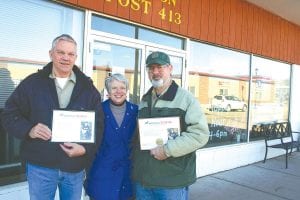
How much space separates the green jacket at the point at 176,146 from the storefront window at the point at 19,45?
1.72 m

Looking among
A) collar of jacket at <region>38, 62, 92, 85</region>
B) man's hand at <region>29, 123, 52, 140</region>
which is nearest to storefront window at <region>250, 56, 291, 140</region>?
collar of jacket at <region>38, 62, 92, 85</region>

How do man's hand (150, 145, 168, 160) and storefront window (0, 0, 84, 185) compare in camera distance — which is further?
storefront window (0, 0, 84, 185)

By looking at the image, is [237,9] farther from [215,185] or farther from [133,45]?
[215,185]

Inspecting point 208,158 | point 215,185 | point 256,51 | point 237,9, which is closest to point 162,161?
point 215,185

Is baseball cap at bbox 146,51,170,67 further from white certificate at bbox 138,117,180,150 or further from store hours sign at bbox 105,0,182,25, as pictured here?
store hours sign at bbox 105,0,182,25

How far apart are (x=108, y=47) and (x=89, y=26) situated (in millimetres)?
430

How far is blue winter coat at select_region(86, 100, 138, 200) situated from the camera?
2455 mm

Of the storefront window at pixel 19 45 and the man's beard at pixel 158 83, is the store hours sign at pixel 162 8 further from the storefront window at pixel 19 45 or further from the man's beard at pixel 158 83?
the man's beard at pixel 158 83

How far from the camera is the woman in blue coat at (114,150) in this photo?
2.46 metres

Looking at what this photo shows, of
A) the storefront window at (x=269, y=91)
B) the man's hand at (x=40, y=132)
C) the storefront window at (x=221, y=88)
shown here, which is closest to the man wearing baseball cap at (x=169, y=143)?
the man's hand at (x=40, y=132)

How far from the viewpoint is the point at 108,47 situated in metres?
4.43

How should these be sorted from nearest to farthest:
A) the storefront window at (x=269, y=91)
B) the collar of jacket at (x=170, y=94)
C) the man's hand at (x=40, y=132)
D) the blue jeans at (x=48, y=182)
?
the man's hand at (x=40, y=132)
the blue jeans at (x=48, y=182)
the collar of jacket at (x=170, y=94)
the storefront window at (x=269, y=91)

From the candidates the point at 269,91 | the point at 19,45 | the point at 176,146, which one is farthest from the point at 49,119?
the point at 269,91

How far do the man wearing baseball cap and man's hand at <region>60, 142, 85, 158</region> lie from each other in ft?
1.60
